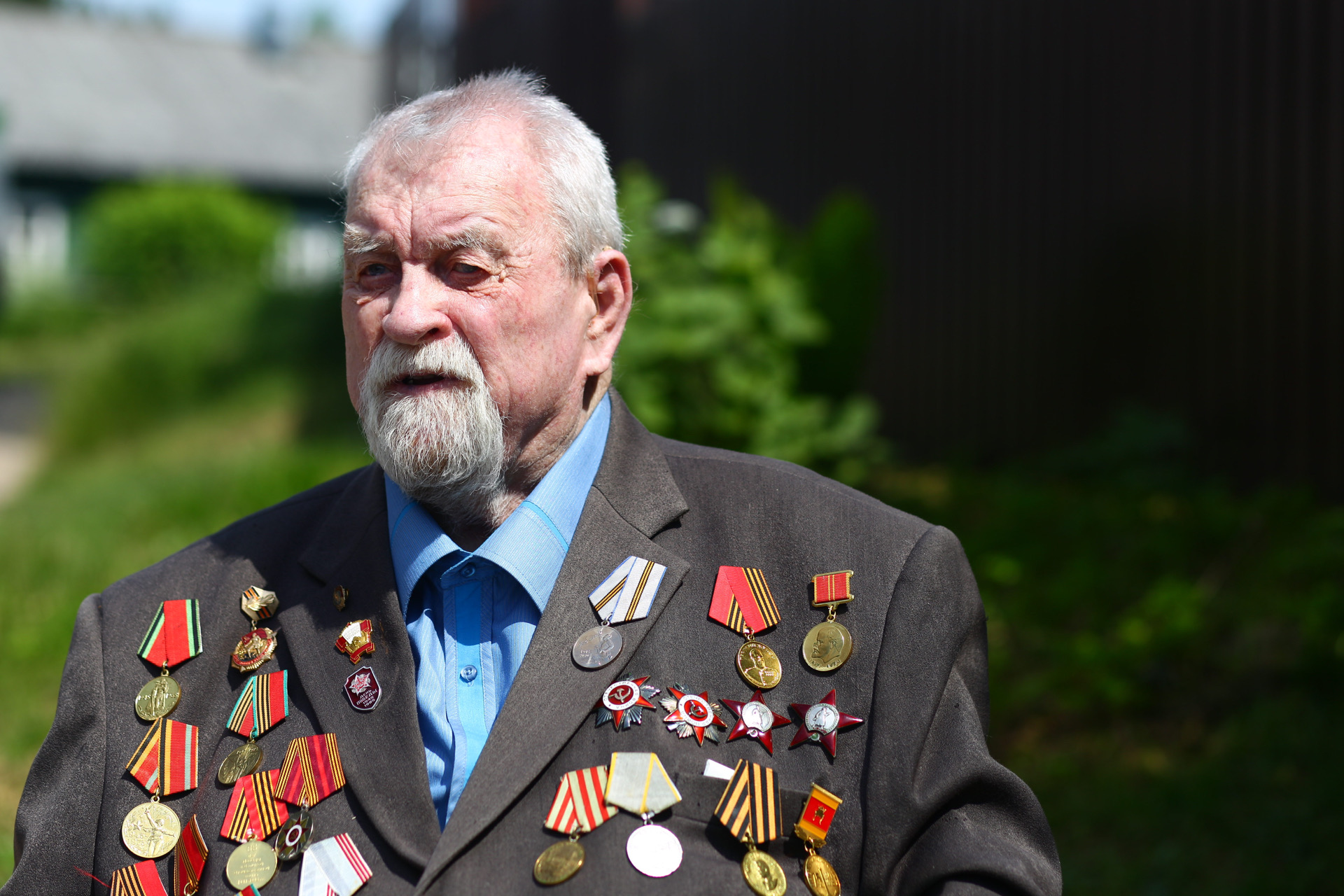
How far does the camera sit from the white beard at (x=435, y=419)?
196cm

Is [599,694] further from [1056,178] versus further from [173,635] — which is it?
[1056,178]

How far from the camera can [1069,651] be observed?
459 centimetres

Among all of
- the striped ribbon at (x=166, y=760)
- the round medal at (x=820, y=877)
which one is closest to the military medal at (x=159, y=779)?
the striped ribbon at (x=166, y=760)

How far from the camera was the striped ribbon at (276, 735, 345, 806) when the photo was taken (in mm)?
1882

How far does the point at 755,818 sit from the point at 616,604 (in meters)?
0.41

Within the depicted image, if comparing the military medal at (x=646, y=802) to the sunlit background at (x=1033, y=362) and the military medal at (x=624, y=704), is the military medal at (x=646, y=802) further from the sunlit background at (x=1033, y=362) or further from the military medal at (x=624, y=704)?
the sunlit background at (x=1033, y=362)

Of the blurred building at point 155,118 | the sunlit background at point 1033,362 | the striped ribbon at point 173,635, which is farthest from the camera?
the blurred building at point 155,118

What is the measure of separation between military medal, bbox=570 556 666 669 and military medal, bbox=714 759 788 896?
28 centimetres

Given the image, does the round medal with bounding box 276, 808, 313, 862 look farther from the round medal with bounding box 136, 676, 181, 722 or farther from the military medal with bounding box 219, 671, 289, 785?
the round medal with bounding box 136, 676, 181, 722

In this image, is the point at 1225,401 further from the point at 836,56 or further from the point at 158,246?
the point at 158,246

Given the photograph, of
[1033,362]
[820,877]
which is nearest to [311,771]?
[820,877]

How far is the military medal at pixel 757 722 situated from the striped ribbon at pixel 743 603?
13cm

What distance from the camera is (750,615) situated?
1959mm

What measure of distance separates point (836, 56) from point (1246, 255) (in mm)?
3556
